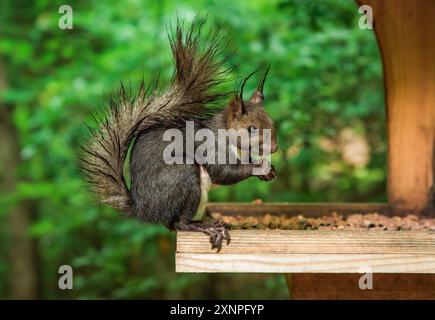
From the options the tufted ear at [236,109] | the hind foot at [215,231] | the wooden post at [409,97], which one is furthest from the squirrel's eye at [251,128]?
the wooden post at [409,97]

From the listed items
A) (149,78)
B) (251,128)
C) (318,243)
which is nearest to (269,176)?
(251,128)

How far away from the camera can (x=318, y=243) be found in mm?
1669

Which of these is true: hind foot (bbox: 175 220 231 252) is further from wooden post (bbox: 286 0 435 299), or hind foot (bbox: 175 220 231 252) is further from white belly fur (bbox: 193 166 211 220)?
wooden post (bbox: 286 0 435 299)

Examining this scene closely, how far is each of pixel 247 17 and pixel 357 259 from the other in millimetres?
2367

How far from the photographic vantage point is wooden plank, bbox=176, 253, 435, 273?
5.43 ft

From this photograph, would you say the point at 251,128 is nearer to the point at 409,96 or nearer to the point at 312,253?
A: the point at 312,253

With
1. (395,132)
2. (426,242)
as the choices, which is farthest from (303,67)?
(426,242)

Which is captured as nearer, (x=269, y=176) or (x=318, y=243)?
(x=318, y=243)

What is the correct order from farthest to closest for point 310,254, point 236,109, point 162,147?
point 236,109
point 162,147
point 310,254

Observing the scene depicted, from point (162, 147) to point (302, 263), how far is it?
595 millimetres

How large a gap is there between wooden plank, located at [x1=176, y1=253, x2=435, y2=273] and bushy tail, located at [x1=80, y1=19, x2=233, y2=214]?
1.70ft

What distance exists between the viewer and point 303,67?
3574mm

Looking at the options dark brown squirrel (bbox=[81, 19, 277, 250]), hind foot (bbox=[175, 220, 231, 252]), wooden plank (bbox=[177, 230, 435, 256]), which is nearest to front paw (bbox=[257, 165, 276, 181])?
dark brown squirrel (bbox=[81, 19, 277, 250])
